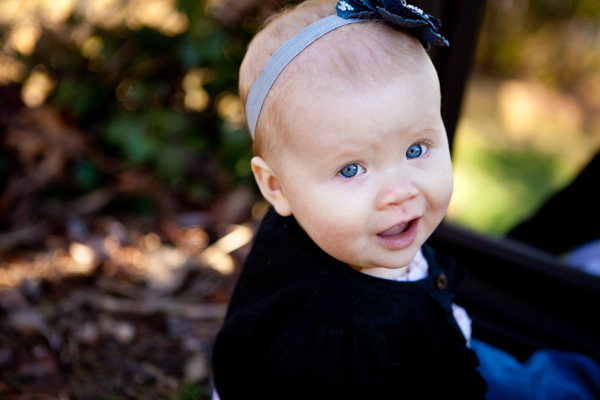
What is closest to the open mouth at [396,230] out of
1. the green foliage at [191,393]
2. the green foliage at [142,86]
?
the green foliage at [191,393]

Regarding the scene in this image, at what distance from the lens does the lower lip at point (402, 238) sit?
106cm

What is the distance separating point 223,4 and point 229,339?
6.44ft

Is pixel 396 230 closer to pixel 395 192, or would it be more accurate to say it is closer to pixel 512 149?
pixel 395 192

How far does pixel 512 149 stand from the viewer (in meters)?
4.10

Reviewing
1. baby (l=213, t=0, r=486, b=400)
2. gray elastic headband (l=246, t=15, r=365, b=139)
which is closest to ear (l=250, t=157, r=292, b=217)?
baby (l=213, t=0, r=486, b=400)

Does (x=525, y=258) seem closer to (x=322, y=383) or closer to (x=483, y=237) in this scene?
(x=483, y=237)

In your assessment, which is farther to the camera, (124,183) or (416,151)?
(124,183)

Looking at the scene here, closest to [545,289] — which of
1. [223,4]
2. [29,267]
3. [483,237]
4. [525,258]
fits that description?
[525,258]

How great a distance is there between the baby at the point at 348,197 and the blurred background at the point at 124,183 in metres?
0.92

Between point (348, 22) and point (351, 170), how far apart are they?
31cm

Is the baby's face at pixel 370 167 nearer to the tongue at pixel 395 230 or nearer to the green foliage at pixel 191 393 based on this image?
the tongue at pixel 395 230

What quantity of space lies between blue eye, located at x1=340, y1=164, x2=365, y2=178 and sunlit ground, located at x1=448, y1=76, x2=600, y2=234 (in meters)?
2.09

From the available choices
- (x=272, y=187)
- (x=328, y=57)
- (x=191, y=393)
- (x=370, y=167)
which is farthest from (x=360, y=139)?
(x=191, y=393)

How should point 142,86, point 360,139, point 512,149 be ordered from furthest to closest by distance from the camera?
point 512,149
point 142,86
point 360,139
